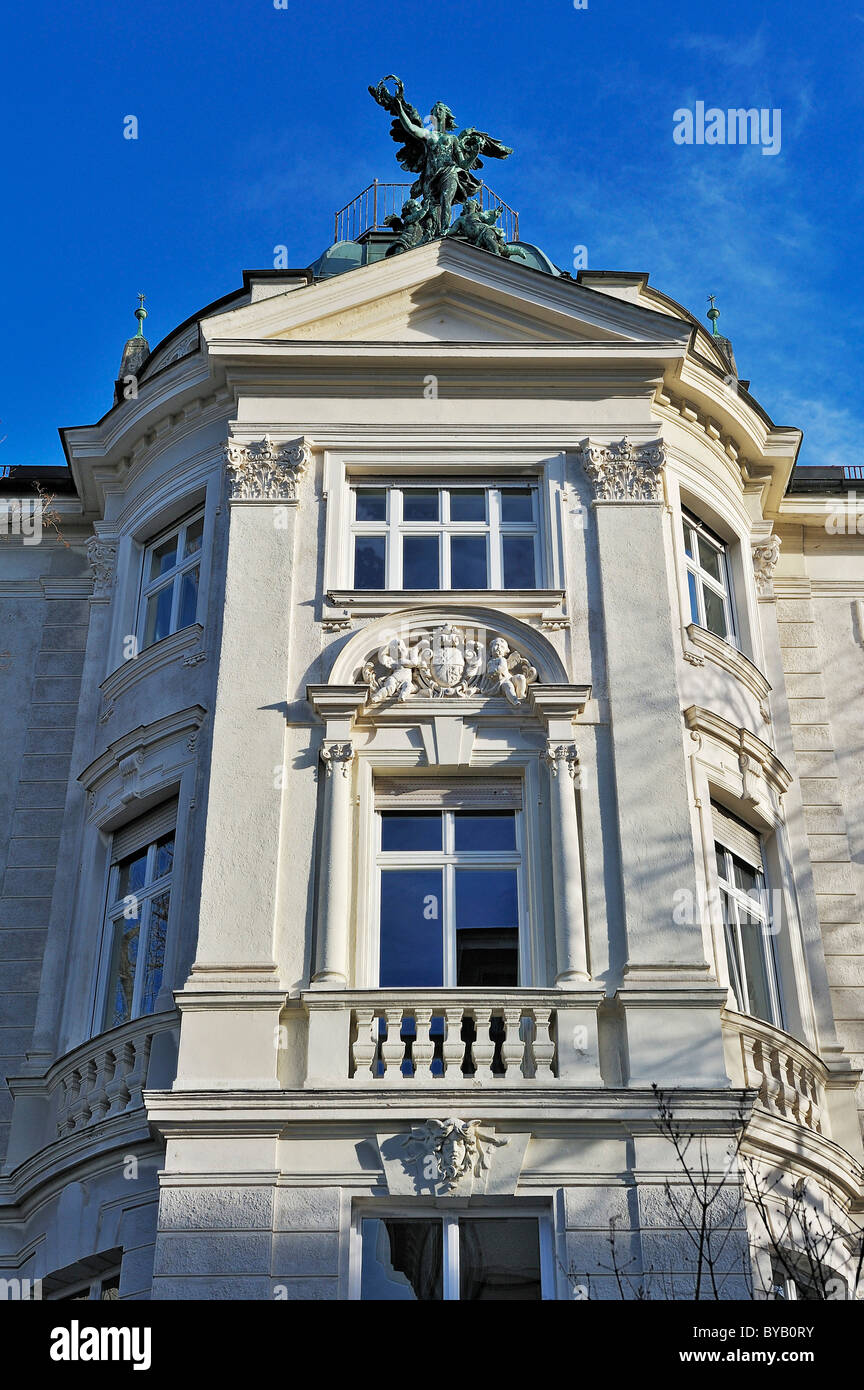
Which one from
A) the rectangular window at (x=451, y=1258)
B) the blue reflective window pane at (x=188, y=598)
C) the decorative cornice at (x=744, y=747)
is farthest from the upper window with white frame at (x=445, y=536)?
the rectangular window at (x=451, y=1258)

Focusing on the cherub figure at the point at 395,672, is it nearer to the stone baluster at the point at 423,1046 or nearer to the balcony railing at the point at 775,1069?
the stone baluster at the point at 423,1046

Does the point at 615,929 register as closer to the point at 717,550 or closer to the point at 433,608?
the point at 433,608

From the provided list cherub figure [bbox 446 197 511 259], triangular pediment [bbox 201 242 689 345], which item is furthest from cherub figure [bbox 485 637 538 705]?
cherub figure [bbox 446 197 511 259]

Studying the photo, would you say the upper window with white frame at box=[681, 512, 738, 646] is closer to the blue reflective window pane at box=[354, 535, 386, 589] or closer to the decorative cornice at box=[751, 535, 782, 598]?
the decorative cornice at box=[751, 535, 782, 598]

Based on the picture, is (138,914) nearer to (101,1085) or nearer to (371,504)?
(101,1085)

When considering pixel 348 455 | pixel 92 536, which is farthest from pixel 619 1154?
pixel 92 536

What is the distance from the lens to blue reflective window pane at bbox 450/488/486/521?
18734 millimetres

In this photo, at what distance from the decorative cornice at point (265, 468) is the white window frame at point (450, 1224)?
725 cm

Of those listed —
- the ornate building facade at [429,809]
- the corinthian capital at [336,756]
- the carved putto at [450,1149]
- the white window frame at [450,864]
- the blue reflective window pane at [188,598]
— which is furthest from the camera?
the blue reflective window pane at [188,598]

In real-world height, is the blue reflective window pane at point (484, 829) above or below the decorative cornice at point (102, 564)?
below

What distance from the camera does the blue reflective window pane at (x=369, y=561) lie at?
18.2 metres

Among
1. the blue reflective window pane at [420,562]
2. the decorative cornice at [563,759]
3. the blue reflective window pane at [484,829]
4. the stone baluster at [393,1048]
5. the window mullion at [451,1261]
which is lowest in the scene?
the window mullion at [451,1261]

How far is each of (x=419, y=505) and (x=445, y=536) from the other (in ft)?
1.67
